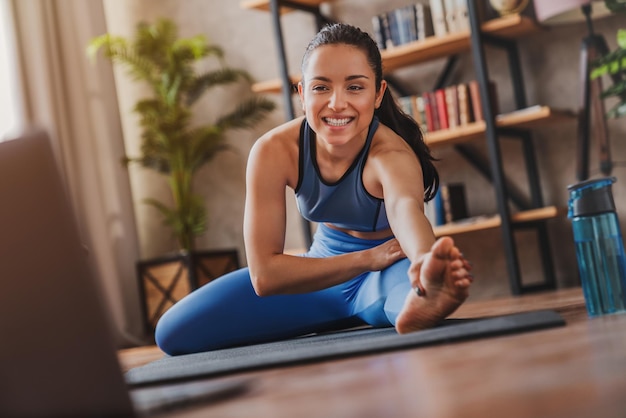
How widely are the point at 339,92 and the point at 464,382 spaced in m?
1.03

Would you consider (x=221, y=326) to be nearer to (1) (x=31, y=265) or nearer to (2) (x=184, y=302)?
(2) (x=184, y=302)

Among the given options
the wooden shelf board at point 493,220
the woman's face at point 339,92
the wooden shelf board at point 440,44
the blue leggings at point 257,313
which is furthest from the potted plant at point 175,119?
the woman's face at point 339,92

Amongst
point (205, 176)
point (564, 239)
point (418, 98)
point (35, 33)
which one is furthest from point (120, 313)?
point (564, 239)

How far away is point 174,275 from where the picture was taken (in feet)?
15.1

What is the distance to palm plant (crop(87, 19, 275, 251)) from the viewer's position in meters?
4.79

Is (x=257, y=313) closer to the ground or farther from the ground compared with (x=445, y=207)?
closer to the ground

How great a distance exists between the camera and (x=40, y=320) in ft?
2.92

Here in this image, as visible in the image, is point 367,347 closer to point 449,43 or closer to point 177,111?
point 449,43

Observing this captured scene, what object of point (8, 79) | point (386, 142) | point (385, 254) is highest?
point (8, 79)

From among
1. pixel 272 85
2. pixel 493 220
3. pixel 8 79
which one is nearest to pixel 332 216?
pixel 493 220

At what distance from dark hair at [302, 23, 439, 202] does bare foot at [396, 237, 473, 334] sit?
0.51 metres

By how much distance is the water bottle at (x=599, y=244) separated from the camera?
1715mm

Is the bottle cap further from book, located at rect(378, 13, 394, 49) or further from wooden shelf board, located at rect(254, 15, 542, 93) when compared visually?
book, located at rect(378, 13, 394, 49)

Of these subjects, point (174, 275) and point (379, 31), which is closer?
point (379, 31)
